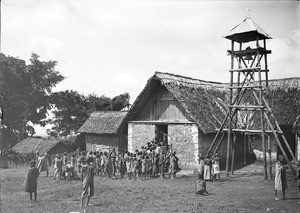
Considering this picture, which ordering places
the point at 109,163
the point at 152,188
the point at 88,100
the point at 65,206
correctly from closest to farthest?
1. the point at 65,206
2. the point at 152,188
3. the point at 109,163
4. the point at 88,100

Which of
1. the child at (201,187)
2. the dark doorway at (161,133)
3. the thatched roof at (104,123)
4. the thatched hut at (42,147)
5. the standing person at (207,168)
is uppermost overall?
the thatched roof at (104,123)

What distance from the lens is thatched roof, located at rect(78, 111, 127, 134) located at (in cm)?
2059

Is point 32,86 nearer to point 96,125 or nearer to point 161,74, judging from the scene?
point 96,125

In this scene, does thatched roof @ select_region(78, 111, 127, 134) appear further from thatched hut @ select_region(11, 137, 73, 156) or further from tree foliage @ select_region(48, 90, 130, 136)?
tree foliage @ select_region(48, 90, 130, 136)

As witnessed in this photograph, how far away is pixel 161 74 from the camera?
16.5m

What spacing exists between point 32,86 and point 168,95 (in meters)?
13.4

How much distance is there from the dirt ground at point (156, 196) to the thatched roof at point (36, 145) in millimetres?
5689

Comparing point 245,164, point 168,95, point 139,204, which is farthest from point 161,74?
point 139,204

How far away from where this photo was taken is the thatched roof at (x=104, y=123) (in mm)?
20586

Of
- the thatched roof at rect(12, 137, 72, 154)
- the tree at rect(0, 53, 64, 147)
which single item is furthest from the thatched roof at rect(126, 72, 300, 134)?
the tree at rect(0, 53, 64, 147)

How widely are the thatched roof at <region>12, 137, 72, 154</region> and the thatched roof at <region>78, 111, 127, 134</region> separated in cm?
221

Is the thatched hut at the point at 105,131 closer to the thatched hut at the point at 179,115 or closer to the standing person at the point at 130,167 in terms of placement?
the thatched hut at the point at 179,115

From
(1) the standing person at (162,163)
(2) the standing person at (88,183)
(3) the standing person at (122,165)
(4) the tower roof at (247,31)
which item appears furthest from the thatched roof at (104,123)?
(2) the standing person at (88,183)

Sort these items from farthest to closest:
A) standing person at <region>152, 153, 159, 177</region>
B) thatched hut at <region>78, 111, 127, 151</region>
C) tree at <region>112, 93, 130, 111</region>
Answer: tree at <region>112, 93, 130, 111</region> < thatched hut at <region>78, 111, 127, 151</region> < standing person at <region>152, 153, 159, 177</region>
